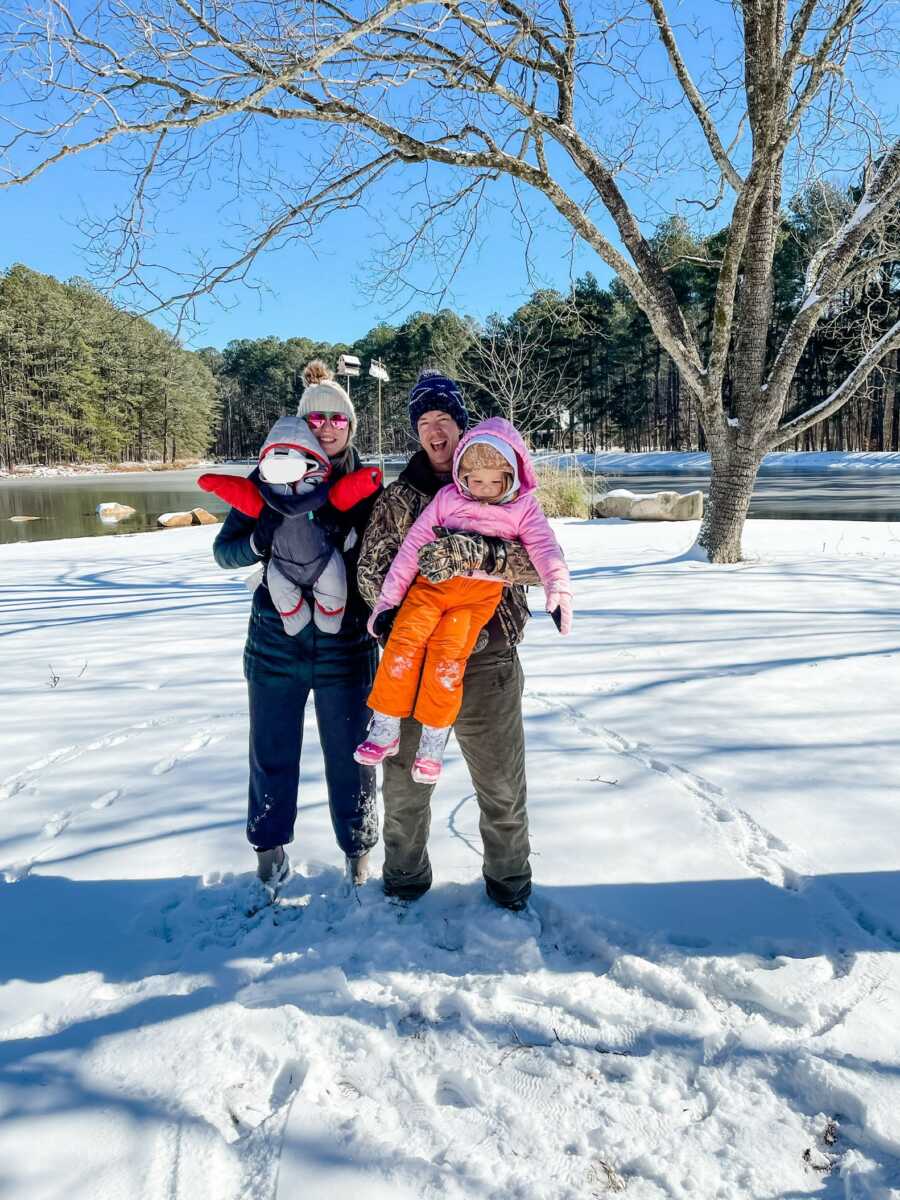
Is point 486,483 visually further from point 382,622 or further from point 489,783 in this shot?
point 489,783

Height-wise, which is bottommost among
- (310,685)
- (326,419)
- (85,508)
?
(310,685)

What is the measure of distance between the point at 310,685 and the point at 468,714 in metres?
0.53

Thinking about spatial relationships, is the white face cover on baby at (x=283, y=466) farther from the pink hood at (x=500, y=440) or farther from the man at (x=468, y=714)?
the pink hood at (x=500, y=440)

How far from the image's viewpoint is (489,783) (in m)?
2.11

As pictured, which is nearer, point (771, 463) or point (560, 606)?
point (560, 606)

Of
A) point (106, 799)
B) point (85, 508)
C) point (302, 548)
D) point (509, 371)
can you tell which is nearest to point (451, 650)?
point (302, 548)

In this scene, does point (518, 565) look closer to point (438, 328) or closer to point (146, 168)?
point (146, 168)

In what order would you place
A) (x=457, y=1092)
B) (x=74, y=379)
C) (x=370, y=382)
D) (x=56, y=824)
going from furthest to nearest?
(x=370, y=382) < (x=74, y=379) < (x=56, y=824) < (x=457, y=1092)

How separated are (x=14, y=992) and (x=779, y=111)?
821 cm

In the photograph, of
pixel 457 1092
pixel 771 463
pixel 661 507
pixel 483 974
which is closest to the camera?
pixel 457 1092

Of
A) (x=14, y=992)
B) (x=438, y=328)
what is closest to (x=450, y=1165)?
(x=14, y=992)

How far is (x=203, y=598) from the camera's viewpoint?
707cm

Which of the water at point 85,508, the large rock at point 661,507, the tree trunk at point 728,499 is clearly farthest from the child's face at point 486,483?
the large rock at point 661,507

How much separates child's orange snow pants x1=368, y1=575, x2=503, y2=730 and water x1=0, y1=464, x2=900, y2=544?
14.4 meters
